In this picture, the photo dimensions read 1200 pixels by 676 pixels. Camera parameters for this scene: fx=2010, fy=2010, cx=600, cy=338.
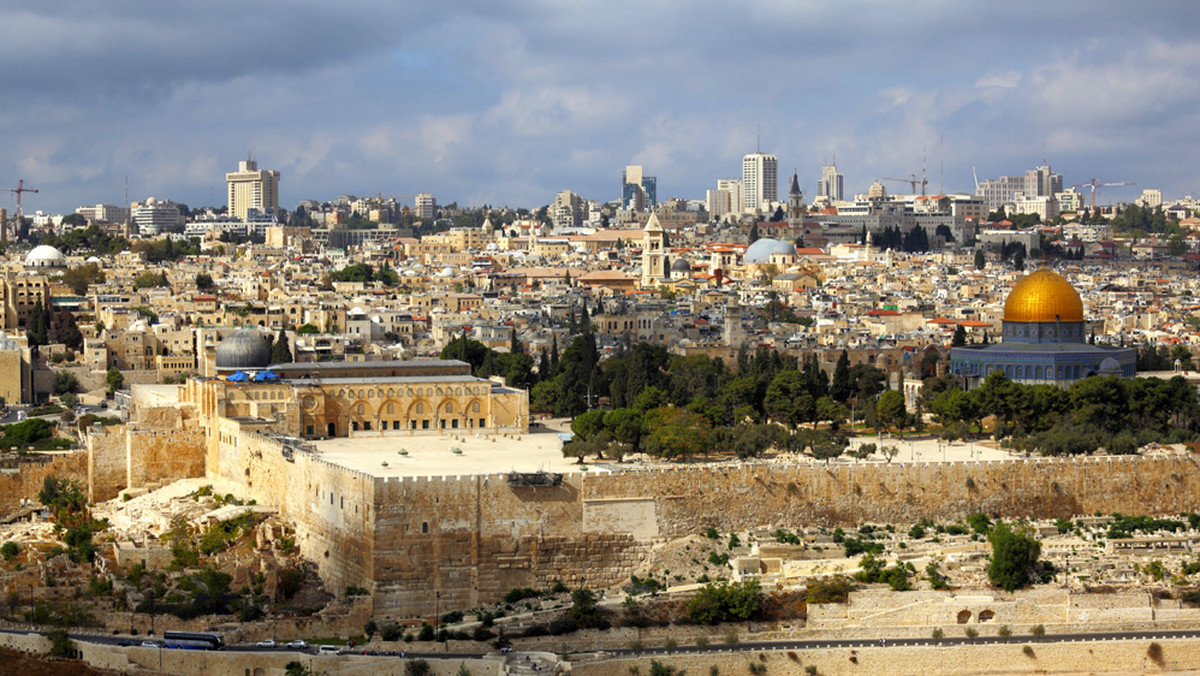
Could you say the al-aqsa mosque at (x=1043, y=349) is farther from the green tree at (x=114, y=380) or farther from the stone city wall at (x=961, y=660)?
the green tree at (x=114, y=380)

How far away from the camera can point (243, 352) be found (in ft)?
191

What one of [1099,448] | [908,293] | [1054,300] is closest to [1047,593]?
[1099,448]

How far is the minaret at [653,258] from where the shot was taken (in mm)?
120012

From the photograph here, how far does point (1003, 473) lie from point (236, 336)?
951 inches

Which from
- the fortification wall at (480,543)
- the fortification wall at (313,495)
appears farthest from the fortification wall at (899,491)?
the fortification wall at (313,495)

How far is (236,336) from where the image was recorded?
59031mm

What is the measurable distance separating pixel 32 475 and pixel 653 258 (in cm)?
7419

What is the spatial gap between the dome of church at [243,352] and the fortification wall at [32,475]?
6.41 metres

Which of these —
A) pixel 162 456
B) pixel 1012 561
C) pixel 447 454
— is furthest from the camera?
pixel 162 456

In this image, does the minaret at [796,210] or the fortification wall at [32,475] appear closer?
the fortification wall at [32,475]

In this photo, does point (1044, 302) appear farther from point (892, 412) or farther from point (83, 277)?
point (83, 277)

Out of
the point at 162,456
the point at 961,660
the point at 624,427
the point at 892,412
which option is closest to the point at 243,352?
the point at 162,456

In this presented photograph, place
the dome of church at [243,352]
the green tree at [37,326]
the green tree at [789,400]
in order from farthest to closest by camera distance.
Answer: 1. the green tree at [37,326]
2. the dome of church at [243,352]
3. the green tree at [789,400]

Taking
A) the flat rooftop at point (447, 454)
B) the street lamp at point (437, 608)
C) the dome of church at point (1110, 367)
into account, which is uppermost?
the dome of church at point (1110, 367)
